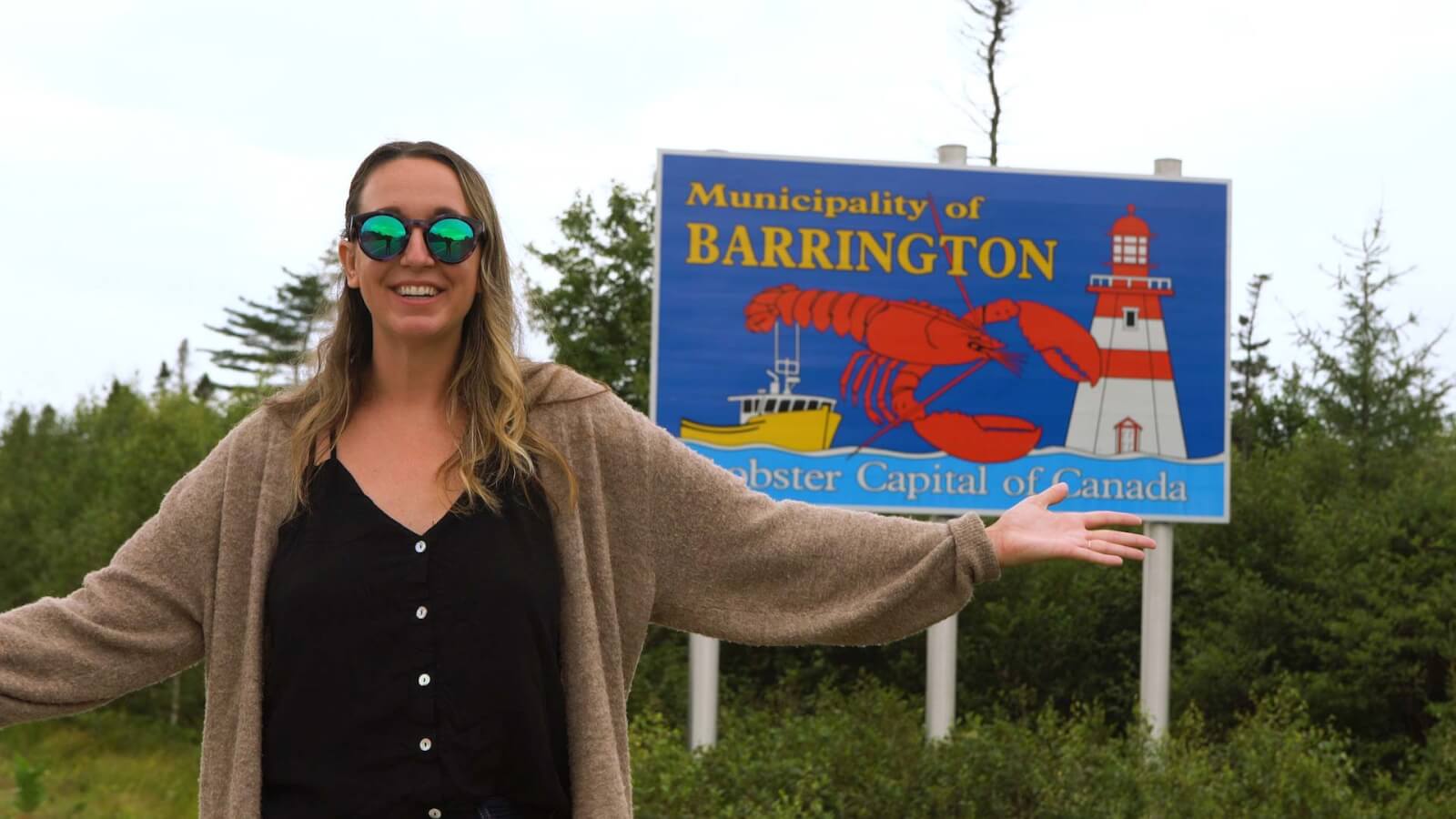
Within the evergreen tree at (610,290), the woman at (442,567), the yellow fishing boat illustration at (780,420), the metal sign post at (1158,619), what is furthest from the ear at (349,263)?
the evergreen tree at (610,290)

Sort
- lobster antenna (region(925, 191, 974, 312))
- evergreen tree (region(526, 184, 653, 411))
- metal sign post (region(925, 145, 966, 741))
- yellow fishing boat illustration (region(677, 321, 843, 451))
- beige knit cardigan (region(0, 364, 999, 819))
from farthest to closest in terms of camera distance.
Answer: evergreen tree (region(526, 184, 653, 411)) < lobster antenna (region(925, 191, 974, 312)) < metal sign post (region(925, 145, 966, 741)) < yellow fishing boat illustration (region(677, 321, 843, 451)) < beige knit cardigan (region(0, 364, 999, 819))

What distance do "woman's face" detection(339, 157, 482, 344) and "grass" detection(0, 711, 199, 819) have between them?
8.37 metres

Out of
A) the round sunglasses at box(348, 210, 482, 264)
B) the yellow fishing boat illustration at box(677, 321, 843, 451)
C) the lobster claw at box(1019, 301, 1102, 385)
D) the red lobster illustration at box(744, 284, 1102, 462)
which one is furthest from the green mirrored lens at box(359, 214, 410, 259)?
the lobster claw at box(1019, 301, 1102, 385)

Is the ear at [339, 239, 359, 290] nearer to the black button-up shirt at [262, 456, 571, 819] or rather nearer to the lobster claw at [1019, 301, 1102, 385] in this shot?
the black button-up shirt at [262, 456, 571, 819]

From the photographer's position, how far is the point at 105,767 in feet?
47.5

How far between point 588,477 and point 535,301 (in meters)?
0.49

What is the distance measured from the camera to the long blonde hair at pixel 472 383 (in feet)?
8.64

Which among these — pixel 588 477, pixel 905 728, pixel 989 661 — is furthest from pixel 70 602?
pixel 989 661

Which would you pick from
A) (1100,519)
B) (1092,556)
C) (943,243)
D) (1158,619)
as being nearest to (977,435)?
(943,243)

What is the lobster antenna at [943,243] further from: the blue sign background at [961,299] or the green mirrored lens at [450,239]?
the green mirrored lens at [450,239]

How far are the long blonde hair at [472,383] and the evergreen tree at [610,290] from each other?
17.0 m

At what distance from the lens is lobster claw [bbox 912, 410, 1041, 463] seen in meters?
10.4

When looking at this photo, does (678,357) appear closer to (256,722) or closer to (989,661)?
(989,661)

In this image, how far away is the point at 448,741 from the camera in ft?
8.12
